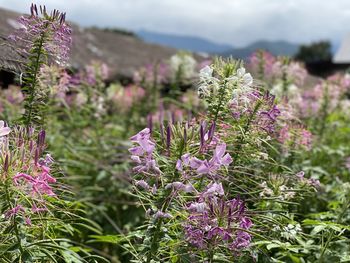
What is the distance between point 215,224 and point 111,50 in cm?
773

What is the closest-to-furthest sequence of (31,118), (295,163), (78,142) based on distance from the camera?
(31,118), (295,163), (78,142)

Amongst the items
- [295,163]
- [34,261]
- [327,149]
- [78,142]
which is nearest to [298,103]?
[327,149]

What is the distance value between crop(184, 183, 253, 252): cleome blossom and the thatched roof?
489 cm

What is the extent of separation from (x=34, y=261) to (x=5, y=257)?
0.11 meters

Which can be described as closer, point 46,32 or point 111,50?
point 46,32

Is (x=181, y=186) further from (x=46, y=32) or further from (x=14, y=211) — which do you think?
(x=46, y=32)

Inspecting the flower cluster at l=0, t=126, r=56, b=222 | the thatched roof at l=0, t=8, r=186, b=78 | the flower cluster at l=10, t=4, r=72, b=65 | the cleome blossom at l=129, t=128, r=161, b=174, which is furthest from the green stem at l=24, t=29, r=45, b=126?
the thatched roof at l=0, t=8, r=186, b=78

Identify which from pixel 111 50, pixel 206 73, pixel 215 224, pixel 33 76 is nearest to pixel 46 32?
pixel 33 76

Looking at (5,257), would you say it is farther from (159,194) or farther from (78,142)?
(78,142)

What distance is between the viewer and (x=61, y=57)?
2.35 m

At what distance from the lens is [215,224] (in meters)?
1.88

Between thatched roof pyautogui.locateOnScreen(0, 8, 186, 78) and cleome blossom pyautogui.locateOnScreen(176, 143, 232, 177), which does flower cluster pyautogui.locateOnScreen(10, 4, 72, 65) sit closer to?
cleome blossom pyautogui.locateOnScreen(176, 143, 232, 177)

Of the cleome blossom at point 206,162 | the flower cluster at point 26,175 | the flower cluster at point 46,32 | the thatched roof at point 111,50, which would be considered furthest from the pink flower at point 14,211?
the thatched roof at point 111,50

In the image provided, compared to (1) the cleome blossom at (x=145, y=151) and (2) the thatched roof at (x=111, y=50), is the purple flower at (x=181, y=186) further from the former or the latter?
(2) the thatched roof at (x=111, y=50)
